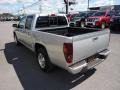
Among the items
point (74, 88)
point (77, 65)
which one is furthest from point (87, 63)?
point (74, 88)

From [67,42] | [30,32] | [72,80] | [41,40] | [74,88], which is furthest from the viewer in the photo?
[30,32]

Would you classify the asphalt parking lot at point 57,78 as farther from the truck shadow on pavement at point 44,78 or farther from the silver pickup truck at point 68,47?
the silver pickup truck at point 68,47

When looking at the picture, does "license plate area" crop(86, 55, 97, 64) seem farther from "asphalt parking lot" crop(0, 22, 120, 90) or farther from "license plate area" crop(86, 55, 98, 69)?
"asphalt parking lot" crop(0, 22, 120, 90)

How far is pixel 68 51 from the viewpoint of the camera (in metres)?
3.72

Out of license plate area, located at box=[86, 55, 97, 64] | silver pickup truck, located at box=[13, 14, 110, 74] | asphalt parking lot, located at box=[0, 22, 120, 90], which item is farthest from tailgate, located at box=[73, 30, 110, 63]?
asphalt parking lot, located at box=[0, 22, 120, 90]

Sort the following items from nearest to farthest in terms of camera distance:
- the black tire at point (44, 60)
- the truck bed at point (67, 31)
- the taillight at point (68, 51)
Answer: the taillight at point (68, 51) → the black tire at point (44, 60) → the truck bed at point (67, 31)

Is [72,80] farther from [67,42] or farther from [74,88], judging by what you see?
[67,42]

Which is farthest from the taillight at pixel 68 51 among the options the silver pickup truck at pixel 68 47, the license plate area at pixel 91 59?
the license plate area at pixel 91 59

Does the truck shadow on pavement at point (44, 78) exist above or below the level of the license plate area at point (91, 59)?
below

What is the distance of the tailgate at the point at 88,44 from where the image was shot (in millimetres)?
3787

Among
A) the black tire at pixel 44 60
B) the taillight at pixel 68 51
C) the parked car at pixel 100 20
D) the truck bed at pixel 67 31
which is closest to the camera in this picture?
the taillight at pixel 68 51

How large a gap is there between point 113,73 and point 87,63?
1279 mm

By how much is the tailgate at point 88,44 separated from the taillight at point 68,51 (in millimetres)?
86

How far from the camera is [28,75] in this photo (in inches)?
204
